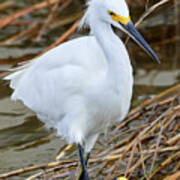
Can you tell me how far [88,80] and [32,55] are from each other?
252 centimetres

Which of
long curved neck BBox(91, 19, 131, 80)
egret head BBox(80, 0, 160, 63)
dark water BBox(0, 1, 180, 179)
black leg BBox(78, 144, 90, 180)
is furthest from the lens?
dark water BBox(0, 1, 180, 179)

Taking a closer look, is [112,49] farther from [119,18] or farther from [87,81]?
[87,81]

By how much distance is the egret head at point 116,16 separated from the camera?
2.39 m

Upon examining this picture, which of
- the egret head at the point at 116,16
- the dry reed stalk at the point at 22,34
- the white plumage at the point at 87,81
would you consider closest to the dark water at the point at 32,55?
the dry reed stalk at the point at 22,34

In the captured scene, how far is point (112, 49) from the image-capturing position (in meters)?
2.55

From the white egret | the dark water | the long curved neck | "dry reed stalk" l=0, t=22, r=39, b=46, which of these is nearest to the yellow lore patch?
the white egret

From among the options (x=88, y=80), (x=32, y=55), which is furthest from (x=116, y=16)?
(x=32, y=55)

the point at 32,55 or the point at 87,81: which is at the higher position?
the point at 87,81

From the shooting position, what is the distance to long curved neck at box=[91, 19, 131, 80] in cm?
255

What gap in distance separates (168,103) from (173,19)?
246cm

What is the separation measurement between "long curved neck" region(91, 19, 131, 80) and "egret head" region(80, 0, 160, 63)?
0.15 ft

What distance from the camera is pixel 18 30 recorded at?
225 inches

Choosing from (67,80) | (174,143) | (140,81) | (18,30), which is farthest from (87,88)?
(18,30)

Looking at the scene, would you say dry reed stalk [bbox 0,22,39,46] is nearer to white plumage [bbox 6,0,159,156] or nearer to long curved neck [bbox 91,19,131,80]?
white plumage [bbox 6,0,159,156]
